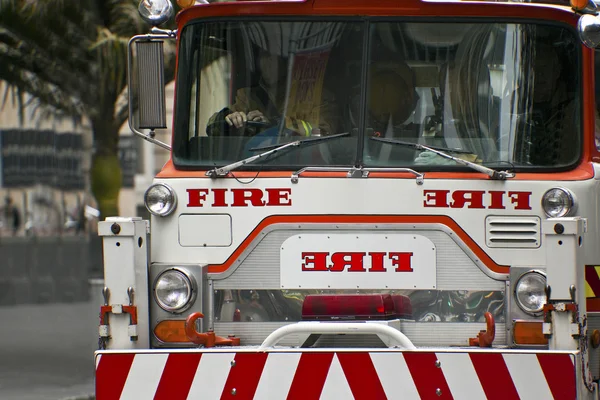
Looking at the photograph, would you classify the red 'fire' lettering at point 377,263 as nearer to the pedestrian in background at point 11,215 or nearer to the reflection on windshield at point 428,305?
the reflection on windshield at point 428,305

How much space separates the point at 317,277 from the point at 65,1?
912 cm

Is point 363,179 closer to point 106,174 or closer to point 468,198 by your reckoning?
point 468,198

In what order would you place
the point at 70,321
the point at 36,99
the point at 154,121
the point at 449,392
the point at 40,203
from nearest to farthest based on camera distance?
the point at 449,392, the point at 154,121, the point at 36,99, the point at 70,321, the point at 40,203

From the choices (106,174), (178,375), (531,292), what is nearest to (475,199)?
(531,292)

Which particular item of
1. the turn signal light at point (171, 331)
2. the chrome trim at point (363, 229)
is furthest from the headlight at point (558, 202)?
the turn signal light at point (171, 331)

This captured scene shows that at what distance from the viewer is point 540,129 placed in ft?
22.7

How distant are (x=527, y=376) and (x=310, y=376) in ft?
3.70

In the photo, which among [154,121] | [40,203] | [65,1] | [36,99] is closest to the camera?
[154,121]

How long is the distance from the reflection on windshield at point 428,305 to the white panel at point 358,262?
0.07 m

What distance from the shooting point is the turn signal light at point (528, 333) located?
6.53 metres

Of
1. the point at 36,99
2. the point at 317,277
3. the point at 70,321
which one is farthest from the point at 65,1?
the point at 317,277

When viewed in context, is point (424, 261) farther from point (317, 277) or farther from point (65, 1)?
point (65, 1)

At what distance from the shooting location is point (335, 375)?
6180 mm

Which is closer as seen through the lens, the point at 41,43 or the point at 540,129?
the point at 540,129
